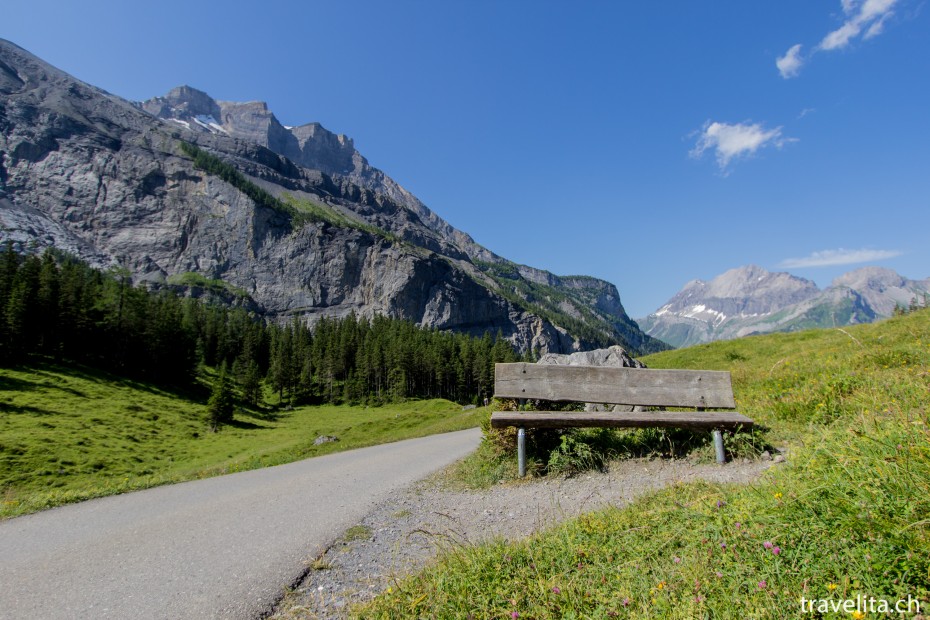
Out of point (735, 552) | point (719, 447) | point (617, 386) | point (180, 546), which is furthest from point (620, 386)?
point (180, 546)

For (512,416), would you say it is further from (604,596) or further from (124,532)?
(124,532)

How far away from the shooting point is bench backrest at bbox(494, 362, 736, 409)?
8484 millimetres

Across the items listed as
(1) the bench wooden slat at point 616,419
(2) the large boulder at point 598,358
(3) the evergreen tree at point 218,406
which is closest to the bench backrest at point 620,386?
(1) the bench wooden slat at point 616,419

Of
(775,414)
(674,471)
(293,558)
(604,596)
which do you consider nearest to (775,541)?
(604,596)

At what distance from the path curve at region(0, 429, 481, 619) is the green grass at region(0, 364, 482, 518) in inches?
112

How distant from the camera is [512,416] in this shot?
25.8ft

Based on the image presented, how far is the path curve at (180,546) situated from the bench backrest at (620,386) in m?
3.91

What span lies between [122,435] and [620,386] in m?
44.2

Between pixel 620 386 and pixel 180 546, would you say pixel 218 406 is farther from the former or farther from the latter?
pixel 620 386

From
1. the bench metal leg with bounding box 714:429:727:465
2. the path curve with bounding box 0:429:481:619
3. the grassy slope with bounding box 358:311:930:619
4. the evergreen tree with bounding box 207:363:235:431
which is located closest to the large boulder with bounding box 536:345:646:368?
the path curve with bounding box 0:429:481:619

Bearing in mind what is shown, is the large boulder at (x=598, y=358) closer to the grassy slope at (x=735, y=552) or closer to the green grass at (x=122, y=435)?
the green grass at (x=122, y=435)

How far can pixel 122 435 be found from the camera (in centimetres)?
3591

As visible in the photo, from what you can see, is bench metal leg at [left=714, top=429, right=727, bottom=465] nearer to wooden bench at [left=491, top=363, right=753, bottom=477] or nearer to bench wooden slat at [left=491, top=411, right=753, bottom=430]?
bench wooden slat at [left=491, top=411, right=753, bottom=430]

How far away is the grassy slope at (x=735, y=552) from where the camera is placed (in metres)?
2.82
